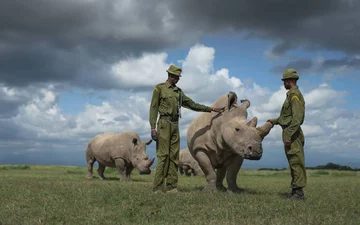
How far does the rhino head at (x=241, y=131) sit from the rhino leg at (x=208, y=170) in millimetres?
679

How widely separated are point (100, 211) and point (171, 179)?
10.0 ft

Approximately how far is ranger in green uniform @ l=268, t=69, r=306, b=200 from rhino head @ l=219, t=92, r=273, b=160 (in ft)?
1.79

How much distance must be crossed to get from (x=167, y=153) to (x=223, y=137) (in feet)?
4.34

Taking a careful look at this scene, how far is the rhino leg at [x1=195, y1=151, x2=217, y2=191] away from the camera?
35.7ft

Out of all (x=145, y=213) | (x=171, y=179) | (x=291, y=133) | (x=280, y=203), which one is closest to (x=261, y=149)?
(x=291, y=133)

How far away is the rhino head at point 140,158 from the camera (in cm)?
1855

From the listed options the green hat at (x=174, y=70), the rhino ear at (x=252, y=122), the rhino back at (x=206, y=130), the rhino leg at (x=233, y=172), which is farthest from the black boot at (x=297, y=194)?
the green hat at (x=174, y=70)

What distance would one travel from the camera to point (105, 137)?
70.1 feet

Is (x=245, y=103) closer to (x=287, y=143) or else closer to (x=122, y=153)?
(x=287, y=143)

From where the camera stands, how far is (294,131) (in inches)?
365

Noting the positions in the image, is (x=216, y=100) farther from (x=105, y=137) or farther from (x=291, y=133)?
(x=105, y=137)

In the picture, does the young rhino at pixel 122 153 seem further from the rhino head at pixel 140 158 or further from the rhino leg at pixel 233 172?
the rhino leg at pixel 233 172

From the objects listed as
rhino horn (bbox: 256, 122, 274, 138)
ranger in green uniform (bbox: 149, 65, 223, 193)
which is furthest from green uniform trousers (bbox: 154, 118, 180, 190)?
rhino horn (bbox: 256, 122, 274, 138)

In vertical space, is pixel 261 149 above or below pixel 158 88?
below
